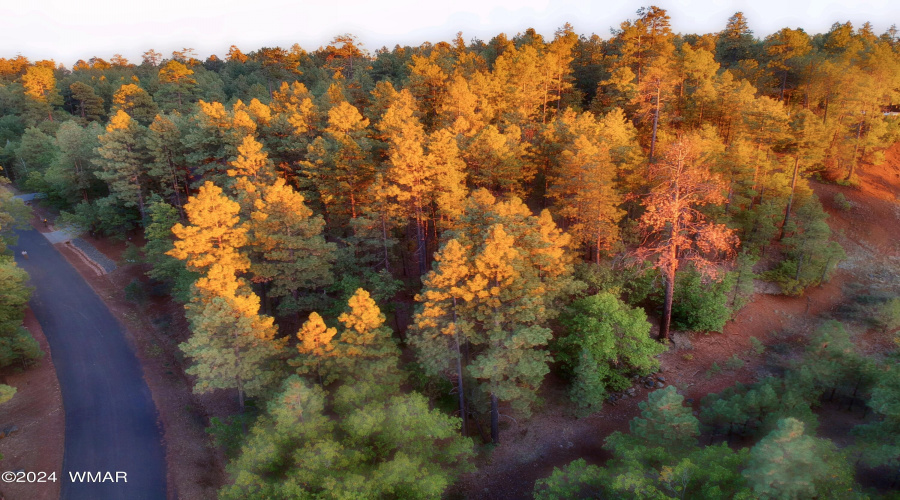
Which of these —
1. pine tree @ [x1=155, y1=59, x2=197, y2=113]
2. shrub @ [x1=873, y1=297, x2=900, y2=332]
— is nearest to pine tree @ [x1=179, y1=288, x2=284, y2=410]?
shrub @ [x1=873, y1=297, x2=900, y2=332]

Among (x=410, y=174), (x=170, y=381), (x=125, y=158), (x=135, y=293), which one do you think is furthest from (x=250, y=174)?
(x=125, y=158)

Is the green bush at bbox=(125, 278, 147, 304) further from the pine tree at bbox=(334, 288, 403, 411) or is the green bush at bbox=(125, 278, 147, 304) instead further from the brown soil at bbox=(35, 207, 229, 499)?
the pine tree at bbox=(334, 288, 403, 411)

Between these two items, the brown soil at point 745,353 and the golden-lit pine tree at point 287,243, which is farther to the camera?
the golden-lit pine tree at point 287,243

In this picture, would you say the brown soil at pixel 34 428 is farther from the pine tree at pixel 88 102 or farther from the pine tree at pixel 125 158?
the pine tree at pixel 88 102

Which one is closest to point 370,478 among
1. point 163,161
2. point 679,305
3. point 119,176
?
point 679,305

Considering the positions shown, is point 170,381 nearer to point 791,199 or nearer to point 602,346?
point 602,346

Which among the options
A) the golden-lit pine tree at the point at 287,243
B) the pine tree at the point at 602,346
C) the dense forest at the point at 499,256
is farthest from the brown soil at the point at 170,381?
the pine tree at the point at 602,346
